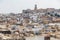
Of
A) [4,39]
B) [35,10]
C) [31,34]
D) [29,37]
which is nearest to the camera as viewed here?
[4,39]

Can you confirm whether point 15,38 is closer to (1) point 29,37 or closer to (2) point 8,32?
(1) point 29,37

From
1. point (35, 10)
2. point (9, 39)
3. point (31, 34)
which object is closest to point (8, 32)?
point (31, 34)

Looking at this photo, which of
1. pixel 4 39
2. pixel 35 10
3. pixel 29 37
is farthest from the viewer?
pixel 35 10

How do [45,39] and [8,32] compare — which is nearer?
[45,39]

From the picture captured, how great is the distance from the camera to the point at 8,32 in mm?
15867

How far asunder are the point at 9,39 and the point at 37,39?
57.8 inches

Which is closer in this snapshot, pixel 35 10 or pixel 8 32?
pixel 8 32

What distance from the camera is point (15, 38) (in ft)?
43.4

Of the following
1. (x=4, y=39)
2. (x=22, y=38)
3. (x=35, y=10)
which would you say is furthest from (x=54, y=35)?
(x=35, y=10)

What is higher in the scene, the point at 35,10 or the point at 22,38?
the point at 22,38

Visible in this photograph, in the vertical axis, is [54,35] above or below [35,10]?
above

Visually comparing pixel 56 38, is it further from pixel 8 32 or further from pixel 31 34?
pixel 8 32

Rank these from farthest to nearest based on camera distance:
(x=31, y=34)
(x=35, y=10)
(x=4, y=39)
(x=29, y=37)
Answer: (x=35, y=10) → (x=31, y=34) → (x=29, y=37) → (x=4, y=39)

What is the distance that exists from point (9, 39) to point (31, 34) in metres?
2.22
